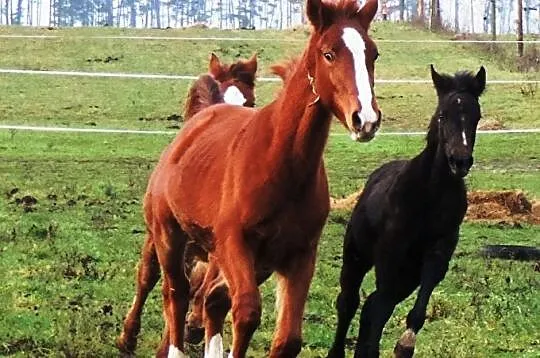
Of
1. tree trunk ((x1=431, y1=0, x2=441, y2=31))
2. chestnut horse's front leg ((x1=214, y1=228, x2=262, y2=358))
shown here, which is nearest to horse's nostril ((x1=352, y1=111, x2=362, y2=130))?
chestnut horse's front leg ((x1=214, y1=228, x2=262, y2=358))

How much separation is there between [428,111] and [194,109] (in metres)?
18.6

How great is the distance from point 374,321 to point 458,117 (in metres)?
1.36

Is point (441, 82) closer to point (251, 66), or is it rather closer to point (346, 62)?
point (251, 66)

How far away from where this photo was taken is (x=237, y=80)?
7484 millimetres

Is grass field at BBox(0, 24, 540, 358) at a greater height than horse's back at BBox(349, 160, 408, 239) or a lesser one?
lesser

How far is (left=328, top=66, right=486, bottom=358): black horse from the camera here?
20.2ft

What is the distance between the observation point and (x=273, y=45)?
37969mm

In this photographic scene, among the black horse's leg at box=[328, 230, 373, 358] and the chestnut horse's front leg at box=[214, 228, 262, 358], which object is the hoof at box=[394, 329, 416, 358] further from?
the chestnut horse's front leg at box=[214, 228, 262, 358]

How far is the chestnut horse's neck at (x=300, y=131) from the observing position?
190 inches

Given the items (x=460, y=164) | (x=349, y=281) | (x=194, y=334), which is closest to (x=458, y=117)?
(x=460, y=164)

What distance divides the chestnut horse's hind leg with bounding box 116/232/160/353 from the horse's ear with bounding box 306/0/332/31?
2.56 meters

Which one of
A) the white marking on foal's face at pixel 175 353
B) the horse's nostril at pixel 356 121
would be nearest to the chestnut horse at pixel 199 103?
the white marking on foal's face at pixel 175 353

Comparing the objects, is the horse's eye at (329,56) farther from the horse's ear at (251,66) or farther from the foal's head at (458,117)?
the horse's ear at (251,66)

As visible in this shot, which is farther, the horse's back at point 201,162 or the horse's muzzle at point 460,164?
the horse's muzzle at point 460,164
